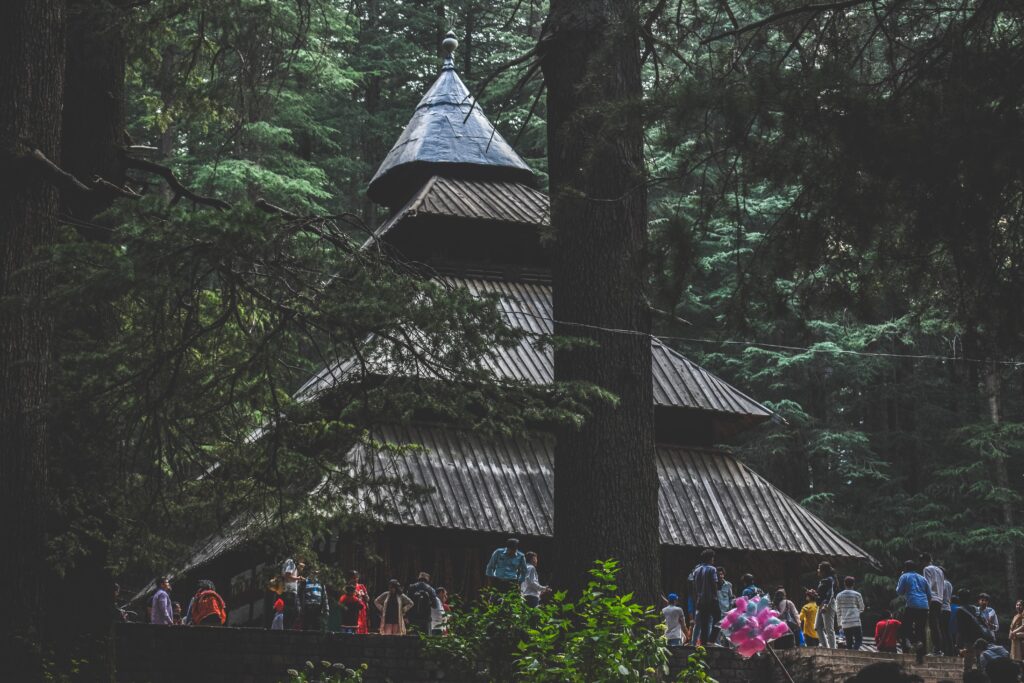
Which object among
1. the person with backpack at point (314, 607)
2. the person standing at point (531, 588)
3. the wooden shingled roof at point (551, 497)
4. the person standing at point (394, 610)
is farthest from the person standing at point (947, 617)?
the person with backpack at point (314, 607)

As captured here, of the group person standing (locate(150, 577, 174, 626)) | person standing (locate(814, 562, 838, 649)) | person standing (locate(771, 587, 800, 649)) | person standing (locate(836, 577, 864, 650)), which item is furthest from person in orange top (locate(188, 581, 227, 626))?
person standing (locate(836, 577, 864, 650))

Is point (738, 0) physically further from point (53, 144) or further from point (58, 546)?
point (58, 546)

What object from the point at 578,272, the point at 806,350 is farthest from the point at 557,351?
the point at 806,350

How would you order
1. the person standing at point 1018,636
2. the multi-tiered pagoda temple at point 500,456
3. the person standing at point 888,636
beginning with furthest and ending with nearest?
1. the multi-tiered pagoda temple at point 500,456
2. the person standing at point 1018,636
3. the person standing at point 888,636

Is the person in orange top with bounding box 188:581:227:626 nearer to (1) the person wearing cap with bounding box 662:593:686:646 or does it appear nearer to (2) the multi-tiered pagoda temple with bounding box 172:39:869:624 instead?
(2) the multi-tiered pagoda temple with bounding box 172:39:869:624

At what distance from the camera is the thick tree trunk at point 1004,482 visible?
3294cm

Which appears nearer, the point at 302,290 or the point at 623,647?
the point at 623,647

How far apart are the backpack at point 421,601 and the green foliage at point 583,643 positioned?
6.69m

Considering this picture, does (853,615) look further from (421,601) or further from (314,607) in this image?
(314,607)

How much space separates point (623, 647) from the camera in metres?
8.43

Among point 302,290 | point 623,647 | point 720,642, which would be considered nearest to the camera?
point 623,647

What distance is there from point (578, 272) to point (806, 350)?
25.3 metres

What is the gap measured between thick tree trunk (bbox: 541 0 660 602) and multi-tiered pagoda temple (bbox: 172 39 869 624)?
21.2 ft

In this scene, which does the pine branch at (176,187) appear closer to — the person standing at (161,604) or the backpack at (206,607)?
the person standing at (161,604)
